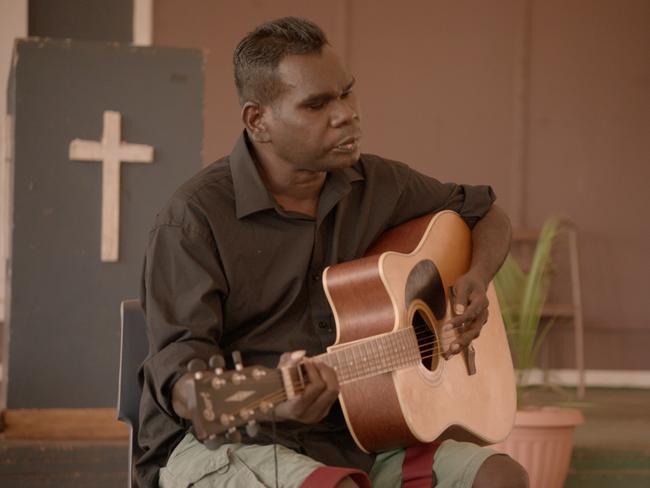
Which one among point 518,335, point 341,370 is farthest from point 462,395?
point 518,335

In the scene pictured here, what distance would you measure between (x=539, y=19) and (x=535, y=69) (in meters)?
0.32

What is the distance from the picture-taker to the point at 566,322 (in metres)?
6.36

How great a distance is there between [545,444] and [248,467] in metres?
1.91

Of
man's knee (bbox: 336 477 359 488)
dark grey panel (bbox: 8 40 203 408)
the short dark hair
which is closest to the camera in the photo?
man's knee (bbox: 336 477 359 488)

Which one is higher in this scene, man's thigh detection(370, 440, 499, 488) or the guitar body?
the guitar body

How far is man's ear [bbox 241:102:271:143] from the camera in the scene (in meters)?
2.38

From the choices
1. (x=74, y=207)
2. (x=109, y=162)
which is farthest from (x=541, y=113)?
(x=74, y=207)

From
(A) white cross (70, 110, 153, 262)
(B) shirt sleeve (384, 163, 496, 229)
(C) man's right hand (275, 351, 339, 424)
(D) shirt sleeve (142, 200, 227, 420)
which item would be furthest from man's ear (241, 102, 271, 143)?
(A) white cross (70, 110, 153, 262)

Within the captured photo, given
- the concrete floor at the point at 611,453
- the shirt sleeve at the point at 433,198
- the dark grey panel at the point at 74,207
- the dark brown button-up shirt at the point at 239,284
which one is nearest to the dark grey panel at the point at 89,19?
the dark grey panel at the point at 74,207

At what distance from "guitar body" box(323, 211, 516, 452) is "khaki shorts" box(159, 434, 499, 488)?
4.0 inches

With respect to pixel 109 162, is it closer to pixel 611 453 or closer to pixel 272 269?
pixel 272 269

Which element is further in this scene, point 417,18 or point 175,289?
point 417,18

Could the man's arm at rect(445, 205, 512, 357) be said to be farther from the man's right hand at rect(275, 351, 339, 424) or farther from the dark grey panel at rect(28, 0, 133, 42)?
the dark grey panel at rect(28, 0, 133, 42)

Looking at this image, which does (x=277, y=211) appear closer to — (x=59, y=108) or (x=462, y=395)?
(x=462, y=395)
